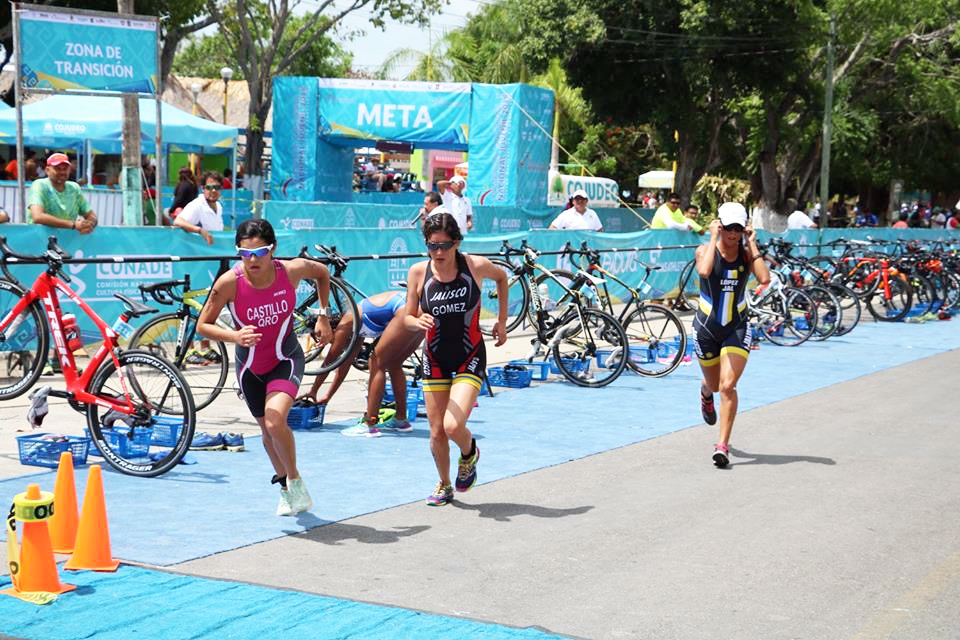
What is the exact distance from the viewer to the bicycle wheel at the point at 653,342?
46.3 ft

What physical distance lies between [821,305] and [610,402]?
25.5 feet

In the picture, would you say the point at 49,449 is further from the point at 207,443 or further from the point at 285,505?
the point at 285,505

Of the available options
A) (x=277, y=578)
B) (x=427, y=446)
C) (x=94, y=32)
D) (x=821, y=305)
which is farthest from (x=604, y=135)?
(x=277, y=578)

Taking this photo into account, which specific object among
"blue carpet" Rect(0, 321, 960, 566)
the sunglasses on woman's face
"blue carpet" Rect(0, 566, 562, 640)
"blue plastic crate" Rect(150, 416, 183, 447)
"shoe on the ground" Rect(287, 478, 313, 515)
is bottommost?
"blue carpet" Rect(0, 321, 960, 566)

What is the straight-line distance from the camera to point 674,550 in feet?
22.7

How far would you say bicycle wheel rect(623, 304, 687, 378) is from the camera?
1412 cm

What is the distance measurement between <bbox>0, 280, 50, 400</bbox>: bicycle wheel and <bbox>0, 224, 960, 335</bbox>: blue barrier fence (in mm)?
510

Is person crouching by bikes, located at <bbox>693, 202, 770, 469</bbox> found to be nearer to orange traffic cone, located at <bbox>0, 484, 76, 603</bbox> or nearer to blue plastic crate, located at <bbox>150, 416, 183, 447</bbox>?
blue plastic crate, located at <bbox>150, 416, 183, 447</bbox>

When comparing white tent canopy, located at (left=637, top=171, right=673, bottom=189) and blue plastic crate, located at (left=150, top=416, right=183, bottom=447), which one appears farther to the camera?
white tent canopy, located at (left=637, top=171, right=673, bottom=189)

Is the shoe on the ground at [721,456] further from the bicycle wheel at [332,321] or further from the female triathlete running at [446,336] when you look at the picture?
the bicycle wheel at [332,321]

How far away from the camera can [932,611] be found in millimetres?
5926

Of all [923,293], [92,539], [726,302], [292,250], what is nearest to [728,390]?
[726,302]

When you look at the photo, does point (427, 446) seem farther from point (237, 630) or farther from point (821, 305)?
point (821, 305)

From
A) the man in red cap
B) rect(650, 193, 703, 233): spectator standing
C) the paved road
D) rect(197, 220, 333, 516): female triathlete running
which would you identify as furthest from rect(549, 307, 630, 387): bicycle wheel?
rect(650, 193, 703, 233): spectator standing
